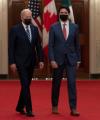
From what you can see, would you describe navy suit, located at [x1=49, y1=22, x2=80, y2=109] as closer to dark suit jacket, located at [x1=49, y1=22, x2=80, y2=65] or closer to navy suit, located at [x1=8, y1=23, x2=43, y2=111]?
dark suit jacket, located at [x1=49, y1=22, x2=80, y2=65]

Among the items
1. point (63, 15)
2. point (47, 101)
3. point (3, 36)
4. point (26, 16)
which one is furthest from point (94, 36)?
point (26, 16)

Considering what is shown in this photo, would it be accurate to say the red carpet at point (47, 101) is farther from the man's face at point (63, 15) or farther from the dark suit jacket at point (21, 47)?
the man's face at point (63, 15)

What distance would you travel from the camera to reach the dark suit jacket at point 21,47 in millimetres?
6691

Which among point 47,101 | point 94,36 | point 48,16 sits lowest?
point 47,101

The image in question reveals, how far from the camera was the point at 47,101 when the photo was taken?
27.5ft

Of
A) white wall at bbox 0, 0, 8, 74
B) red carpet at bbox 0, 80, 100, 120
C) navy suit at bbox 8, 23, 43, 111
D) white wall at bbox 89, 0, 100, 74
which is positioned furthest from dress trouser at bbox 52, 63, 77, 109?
white wall at bbox 89, 0, 100, 74

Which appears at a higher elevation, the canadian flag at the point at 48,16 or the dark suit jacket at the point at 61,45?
the canadian flag at the point at 48,16

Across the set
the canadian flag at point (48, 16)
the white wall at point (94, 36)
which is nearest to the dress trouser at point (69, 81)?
the canadian flag at point (48, 16)

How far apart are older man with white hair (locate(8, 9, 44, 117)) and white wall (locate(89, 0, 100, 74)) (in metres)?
5.75

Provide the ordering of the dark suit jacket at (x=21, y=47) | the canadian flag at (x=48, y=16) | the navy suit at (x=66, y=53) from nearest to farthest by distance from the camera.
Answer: the dark suit jacket at (x=21, y=47) → the navy suit at (x=66, y=53) → the canadian flag at (x=48, y=16)

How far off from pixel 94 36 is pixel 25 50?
233 inches

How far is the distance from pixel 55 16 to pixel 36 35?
16.3 ft

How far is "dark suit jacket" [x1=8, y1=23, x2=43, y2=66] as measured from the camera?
22.0 ft

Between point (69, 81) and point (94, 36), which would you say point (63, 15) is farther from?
point (94, 36)
